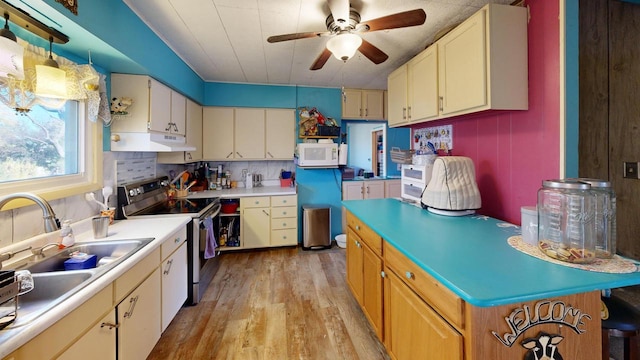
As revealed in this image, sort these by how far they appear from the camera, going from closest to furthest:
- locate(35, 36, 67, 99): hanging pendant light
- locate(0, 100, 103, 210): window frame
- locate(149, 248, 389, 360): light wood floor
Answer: locate(35, 36, 67, 99): hanging pendant light → locate(0, 100, 103, 210): window frame → locate(149, 248, 389, 360): light wood floor

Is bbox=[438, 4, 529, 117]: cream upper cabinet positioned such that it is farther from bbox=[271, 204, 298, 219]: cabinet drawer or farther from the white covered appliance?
bbox=[271, 204, 298, 219]: cabinet drawer

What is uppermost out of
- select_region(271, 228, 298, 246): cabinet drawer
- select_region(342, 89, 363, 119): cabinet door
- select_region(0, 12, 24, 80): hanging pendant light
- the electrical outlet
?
select_region(342, 89, 363, 119): cabinet door

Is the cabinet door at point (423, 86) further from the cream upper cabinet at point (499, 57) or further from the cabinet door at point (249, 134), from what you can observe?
the cabinet door at point (249, 134)

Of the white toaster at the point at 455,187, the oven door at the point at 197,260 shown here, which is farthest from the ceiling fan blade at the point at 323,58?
the oven door at the point at 197,260

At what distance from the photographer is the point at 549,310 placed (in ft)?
2.94

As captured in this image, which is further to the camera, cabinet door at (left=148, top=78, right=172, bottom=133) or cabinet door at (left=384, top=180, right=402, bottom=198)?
cabinet door at (left=384, top=180, right=402, bottom=198)

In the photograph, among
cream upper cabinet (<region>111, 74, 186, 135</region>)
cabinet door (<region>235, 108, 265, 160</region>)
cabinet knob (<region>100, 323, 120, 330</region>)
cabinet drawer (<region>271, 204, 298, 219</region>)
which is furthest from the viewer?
cabinet door (<region>235, 108, 265, 160</region>)

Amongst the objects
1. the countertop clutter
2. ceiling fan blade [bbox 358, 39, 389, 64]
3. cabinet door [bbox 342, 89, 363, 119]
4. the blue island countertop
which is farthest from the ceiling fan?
cabinet door [bbox 342, 89, 363, 119]

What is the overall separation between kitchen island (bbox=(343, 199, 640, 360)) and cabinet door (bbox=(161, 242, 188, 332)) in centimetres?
152

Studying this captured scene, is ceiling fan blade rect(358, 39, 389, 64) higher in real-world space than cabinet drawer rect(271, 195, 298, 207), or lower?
higher

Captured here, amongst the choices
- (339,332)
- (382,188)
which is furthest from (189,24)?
(382,188)

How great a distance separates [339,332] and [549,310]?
1404 millimetres

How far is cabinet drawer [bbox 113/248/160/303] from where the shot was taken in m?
1.27

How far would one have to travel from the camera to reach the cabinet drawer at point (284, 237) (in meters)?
3.52
